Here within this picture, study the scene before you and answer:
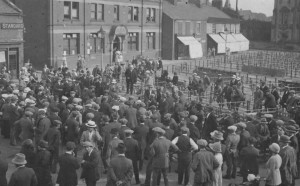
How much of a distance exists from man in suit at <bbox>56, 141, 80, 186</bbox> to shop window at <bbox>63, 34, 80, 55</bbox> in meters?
29.7

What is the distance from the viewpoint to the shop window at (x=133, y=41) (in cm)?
4825

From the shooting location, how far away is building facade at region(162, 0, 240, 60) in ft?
176

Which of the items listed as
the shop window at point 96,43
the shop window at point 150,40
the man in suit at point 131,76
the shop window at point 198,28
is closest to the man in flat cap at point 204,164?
the man in suit at point 131,76

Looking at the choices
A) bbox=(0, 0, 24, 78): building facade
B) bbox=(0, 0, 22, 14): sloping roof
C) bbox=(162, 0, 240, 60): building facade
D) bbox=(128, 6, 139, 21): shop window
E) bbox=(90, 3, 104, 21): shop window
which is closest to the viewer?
bbox=(0, 0, 24, 78): building facade

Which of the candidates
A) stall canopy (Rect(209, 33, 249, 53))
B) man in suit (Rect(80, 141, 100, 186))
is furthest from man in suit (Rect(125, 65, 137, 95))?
stall canopy (Rect(209, 33, 249, 53))

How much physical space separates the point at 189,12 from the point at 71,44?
2327 cm

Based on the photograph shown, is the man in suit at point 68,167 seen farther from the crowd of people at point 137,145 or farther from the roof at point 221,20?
the roof at point 221,20

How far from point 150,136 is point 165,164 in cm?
173

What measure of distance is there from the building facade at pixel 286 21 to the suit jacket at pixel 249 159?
246 ft

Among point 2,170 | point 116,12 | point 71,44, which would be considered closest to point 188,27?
point 116,12

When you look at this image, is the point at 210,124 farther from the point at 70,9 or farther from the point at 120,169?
the point at 70,9

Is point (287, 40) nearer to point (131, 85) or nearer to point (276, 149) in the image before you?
point (131, 85)

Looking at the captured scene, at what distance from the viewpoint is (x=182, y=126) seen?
12.4 meters

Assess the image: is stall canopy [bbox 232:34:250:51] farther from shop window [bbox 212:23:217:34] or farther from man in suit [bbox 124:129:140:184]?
man in suit [bbox 124:129:140:184]
